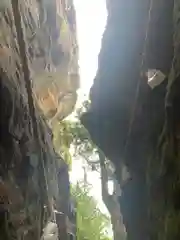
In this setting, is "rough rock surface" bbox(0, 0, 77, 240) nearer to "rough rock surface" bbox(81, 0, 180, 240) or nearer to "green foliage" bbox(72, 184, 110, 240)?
"rough rock surface" bbox(81, 0, 180, 240)

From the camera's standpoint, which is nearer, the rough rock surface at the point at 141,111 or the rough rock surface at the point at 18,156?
the rough rock surface at the point at 141,111

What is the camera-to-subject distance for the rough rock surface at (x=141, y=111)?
3673 mm

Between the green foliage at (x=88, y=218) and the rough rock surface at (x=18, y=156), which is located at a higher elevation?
the rough rock surface at (x=18, y=156)

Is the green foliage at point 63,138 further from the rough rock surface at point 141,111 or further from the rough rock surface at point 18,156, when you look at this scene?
the rough rock surface at point 18,156

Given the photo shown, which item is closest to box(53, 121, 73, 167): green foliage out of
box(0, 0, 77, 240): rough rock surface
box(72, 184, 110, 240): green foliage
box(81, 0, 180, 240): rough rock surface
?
box(72, 184, 110, 240): green foliage

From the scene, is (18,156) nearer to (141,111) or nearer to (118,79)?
(141,111)

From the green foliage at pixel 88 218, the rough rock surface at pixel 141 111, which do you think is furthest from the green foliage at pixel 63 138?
the rough rock surface at pixel 141 111

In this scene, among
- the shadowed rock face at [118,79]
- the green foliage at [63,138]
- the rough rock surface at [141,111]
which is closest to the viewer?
the rough rock surface at [141,111]

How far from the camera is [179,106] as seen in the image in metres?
3.53

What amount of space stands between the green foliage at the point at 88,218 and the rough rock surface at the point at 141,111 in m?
1.90

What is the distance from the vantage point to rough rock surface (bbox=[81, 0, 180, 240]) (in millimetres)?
3673

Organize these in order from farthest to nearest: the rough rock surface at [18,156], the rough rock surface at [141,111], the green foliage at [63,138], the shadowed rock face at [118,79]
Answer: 1. the green foliage at [63,138]
2. the shadowed rock face at [118,79]
3. the rough rock surface at [18,156]
4. the rough rock surface at [141,111]

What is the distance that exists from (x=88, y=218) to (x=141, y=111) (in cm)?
324

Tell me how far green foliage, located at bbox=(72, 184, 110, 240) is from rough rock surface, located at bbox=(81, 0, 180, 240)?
6.23 ft
